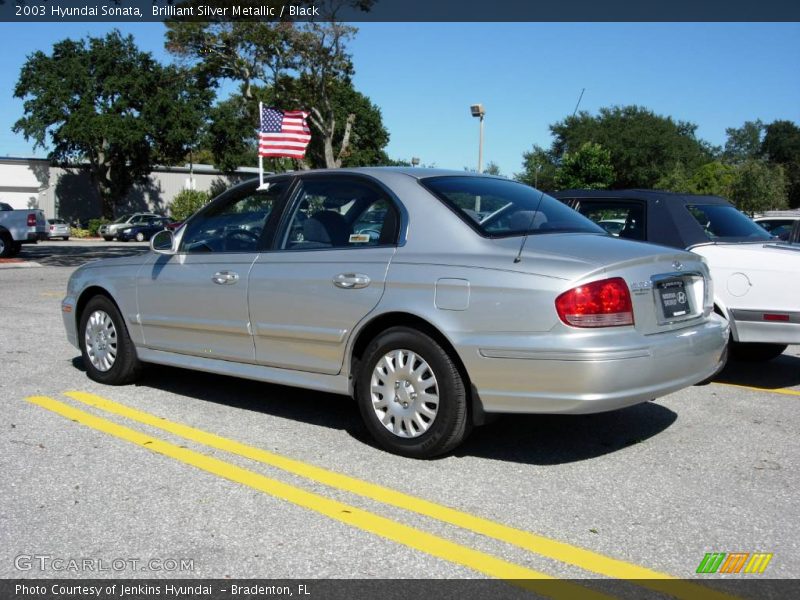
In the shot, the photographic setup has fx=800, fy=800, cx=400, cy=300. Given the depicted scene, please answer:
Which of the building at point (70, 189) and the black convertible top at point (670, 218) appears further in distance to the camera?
the building at point (70, 189)

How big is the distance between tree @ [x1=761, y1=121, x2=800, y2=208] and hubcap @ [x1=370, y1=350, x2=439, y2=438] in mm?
93090

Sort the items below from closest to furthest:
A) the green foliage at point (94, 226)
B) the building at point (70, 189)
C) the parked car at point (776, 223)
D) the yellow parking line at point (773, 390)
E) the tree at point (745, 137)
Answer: the yellow parking line at point (773, 390), the parked car at point (776, 223), the green foliage at point (94, 226), the building at point (70, 189), the tree at point (745, 137)

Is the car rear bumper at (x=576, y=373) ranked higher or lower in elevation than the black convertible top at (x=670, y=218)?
lower

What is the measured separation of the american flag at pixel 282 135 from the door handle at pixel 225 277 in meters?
13.5

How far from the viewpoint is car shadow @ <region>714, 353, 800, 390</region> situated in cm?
689

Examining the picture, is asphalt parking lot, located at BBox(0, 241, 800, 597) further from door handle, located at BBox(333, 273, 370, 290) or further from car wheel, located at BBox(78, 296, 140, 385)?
door handle, located at BBox(333, 273, 370, 290)

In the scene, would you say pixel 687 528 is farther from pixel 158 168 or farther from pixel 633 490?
pixel 158 168

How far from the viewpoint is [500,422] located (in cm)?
545

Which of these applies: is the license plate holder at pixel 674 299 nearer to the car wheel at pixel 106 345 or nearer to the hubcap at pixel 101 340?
the car wheel at pixel 106 345

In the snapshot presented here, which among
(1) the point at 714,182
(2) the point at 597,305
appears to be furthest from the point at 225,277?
(1) the point at 714,182

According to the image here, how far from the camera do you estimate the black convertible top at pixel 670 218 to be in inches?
264

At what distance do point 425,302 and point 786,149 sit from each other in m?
112

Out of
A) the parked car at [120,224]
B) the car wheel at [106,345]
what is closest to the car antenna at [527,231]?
the car wheel at [106,345]

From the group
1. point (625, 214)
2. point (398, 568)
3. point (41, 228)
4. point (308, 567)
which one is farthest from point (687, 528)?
point (41, 228)
